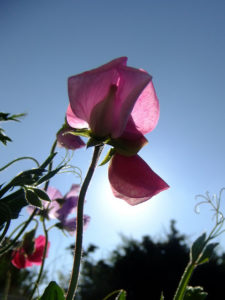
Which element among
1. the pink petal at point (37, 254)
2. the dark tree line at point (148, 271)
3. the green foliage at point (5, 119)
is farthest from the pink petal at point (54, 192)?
the dark tree line at point (148, 271)

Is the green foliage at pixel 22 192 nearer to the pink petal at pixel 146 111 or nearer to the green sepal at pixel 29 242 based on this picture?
the pink petal at pixel 146 111

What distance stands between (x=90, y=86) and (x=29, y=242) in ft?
1.43

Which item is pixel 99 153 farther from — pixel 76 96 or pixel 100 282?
pixel 100 282

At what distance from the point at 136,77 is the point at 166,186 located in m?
0.12

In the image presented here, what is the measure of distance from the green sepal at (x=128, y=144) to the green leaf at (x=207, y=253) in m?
0.20

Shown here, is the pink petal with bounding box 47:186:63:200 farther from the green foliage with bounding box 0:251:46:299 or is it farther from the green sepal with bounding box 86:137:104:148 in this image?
the green sepal with bounding box 86:137:104:148

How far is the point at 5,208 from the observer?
0.40m

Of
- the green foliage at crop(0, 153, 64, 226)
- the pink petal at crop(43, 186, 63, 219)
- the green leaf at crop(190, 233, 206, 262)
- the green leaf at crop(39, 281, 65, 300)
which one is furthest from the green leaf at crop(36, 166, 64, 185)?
the pink petal at crop(43, 186, 63, 219)

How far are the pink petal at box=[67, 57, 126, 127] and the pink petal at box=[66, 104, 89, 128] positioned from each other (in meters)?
0.02

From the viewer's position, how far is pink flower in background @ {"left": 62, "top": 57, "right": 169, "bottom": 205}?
37 cm

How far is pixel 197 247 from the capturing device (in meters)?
0.52

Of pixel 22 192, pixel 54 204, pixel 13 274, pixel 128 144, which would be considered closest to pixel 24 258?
pixel 54 204

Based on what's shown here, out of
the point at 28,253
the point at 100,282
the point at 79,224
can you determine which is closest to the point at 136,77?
the point at 79,224

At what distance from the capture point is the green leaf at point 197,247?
0.51 meters
